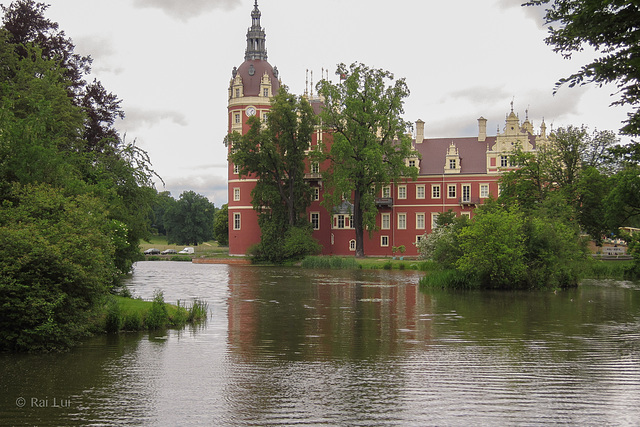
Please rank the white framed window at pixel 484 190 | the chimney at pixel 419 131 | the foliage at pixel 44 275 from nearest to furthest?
1. the foliage at pixel 44 275
2. the white framed window at pixel 484 190
3. the chimney at pixel 419 131

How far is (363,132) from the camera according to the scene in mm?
51062

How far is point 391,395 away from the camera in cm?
960

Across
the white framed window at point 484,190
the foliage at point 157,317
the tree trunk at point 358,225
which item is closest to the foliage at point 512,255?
the foliage at point 157,317

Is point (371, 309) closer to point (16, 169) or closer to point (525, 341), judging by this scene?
point (525, 341)

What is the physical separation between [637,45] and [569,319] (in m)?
9.01

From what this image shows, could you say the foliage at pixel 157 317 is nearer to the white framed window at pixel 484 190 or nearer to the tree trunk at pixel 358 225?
the tree trunk at pixel 358 225

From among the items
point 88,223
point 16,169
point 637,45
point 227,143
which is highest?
point 227,143

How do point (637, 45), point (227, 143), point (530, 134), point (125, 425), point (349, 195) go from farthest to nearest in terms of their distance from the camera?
point (530, 134) < point (227, 143) < point (349, 195) < point (637, 45) < point (125, 425)

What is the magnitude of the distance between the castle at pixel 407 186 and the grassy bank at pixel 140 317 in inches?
1617

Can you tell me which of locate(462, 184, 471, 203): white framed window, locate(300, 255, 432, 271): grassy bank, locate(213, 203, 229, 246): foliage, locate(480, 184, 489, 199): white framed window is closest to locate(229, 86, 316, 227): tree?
locate(300, 255, 432, 271): grassy bank

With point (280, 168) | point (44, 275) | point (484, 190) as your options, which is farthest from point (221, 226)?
point (44, 275)

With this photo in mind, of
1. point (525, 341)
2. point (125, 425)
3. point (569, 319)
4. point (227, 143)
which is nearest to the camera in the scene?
point (125, 425)

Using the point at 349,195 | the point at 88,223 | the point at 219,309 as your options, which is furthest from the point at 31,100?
the point at 349,195

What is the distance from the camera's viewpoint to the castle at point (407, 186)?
59.0 m
